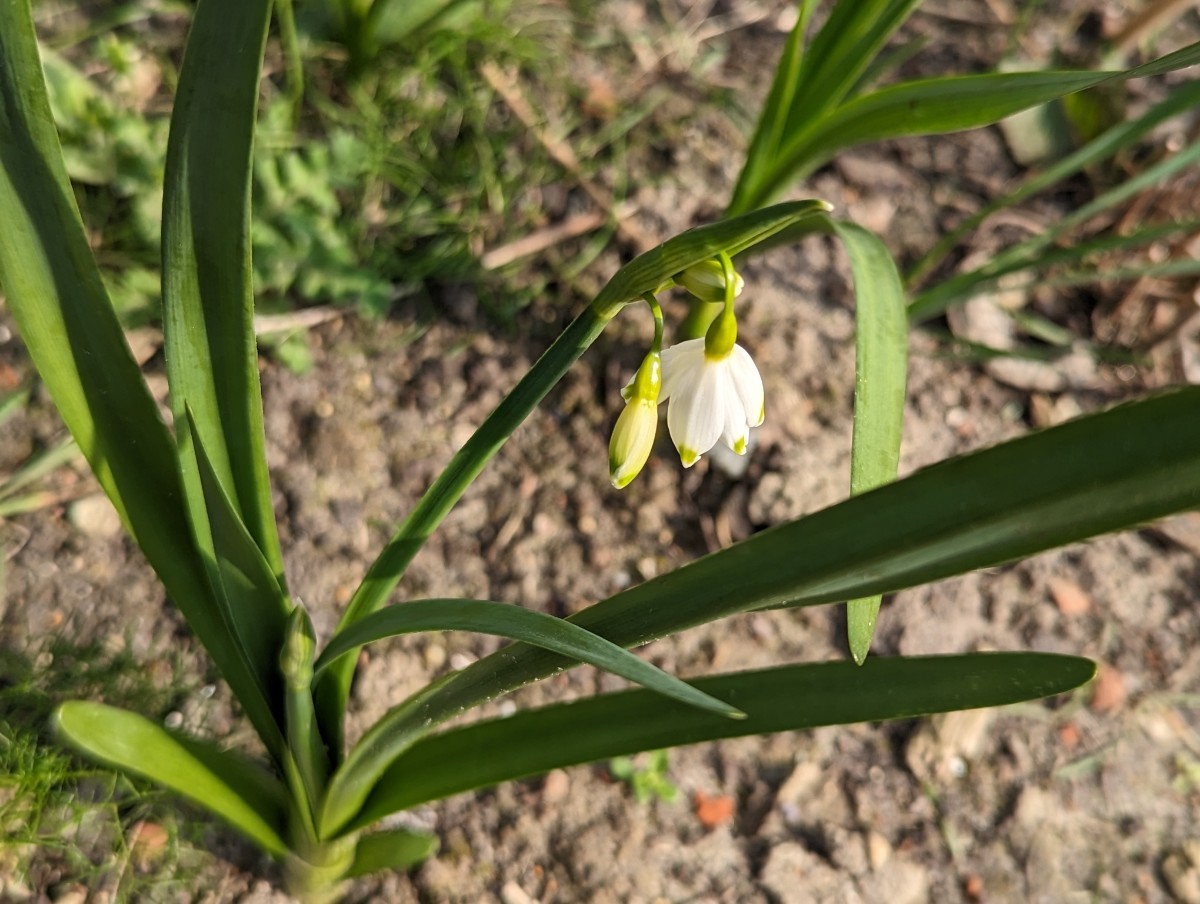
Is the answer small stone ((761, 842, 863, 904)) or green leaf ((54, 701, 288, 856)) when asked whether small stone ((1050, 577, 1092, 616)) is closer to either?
small stone ((761, 842, 863, 904))

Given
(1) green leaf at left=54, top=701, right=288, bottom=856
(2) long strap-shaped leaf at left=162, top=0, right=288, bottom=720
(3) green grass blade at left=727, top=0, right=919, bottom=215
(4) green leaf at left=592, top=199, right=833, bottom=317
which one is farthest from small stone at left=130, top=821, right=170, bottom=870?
(3) green grass blade at left=727, top=0, right=919, bottom=215

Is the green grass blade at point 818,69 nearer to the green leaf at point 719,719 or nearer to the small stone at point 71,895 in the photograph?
the green leaf at point 719,719

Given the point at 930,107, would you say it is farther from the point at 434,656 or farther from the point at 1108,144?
the point at 434,656

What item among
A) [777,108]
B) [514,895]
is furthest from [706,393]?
[514,895]

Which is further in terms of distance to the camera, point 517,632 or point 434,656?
point 434,656

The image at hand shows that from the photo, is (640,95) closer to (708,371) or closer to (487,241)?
(487,241)

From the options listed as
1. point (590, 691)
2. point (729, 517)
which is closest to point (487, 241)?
point (729, 517)

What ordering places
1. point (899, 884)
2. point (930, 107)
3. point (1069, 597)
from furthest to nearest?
1. point (1069, 597)
2. point (899, 884)
3. point (930, 107)
